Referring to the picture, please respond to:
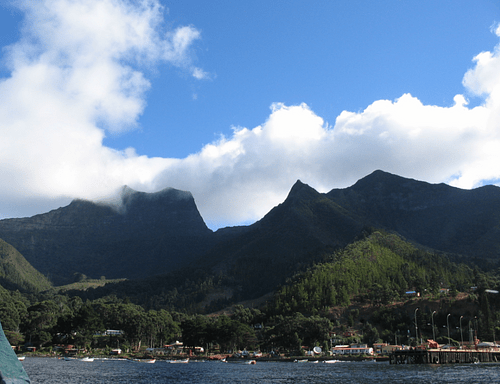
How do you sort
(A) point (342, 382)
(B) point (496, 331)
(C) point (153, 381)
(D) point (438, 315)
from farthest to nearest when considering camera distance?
(D) point (438, 315)
(B) point (496, 331)
(C) point (153, 381)
(A) point (342, 382)

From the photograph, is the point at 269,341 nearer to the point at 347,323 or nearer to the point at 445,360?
the point at 347,323

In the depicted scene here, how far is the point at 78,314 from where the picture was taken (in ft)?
567

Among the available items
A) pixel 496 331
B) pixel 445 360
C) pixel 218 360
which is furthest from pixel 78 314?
pixel 496 331

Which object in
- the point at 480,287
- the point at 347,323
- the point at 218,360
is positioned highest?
the point at 480,287

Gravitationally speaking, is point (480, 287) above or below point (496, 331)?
above

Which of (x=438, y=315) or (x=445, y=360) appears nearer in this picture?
(x=445, y=360)

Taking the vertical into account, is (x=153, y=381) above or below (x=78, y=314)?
below

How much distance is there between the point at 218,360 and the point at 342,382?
84.5 meters

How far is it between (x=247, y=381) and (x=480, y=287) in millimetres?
135779

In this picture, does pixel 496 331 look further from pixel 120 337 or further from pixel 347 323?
pixel 120 337

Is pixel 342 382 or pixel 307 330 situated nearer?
pixel 342 382

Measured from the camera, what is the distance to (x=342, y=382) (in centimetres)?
7544

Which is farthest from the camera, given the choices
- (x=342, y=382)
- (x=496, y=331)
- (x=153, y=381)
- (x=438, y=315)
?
(x=438, y=315)

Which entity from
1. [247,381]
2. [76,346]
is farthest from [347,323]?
[247,381]
